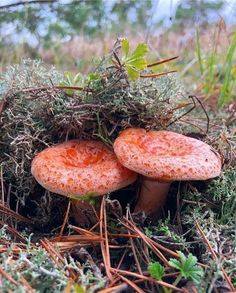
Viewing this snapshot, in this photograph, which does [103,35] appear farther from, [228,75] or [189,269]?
[189,269]

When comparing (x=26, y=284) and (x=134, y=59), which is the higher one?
(x=134, y=59)

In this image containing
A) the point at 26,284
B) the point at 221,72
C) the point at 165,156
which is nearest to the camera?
the point at 26,284

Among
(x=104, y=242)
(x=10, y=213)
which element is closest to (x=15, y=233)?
(x=10, y=213)

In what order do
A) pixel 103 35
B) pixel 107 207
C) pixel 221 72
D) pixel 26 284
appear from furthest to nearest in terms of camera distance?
pixel 103 35 → pixel 221 72 → pixel 107 207 → pixel 26 284

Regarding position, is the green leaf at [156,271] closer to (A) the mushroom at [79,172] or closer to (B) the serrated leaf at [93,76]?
(A) the mushroom at [79,172]

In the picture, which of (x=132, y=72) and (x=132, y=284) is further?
(x=132, y=72)

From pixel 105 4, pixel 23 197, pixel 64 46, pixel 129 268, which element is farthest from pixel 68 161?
pixel 64 46

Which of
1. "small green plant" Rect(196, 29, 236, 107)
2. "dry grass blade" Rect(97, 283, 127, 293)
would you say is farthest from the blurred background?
"dry grass blade" Rect(97, 283, 127, 293)

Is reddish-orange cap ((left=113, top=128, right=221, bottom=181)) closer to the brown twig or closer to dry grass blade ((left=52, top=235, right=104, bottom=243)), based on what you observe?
dry grass blade ((left=52, top=235, right=104, bottom=243))

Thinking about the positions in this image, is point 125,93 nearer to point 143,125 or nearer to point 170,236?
point 143,125
